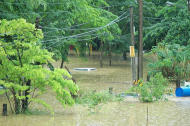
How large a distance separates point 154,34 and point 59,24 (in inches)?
414

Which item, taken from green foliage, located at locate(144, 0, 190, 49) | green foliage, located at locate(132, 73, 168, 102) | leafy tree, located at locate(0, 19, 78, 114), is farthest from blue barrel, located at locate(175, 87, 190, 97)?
leafy tree, located at locate(0, 19, 78, 114)

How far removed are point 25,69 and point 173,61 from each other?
16056mm

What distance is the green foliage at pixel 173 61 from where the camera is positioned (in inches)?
1286

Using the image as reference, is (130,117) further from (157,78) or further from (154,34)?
(154,34)

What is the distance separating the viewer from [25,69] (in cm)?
1981

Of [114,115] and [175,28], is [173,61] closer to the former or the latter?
[175,28]

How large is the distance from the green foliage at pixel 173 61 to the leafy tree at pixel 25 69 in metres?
13.7

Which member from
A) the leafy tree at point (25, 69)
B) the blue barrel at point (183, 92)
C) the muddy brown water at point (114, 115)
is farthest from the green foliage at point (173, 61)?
the leafy tree at point (25, 69)

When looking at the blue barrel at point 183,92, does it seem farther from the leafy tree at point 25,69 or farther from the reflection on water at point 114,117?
the leafy tree at point 25,69

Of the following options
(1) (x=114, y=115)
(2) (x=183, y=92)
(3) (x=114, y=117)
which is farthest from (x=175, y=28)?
(3) (x=114, y=117)

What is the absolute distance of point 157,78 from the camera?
83.6ft

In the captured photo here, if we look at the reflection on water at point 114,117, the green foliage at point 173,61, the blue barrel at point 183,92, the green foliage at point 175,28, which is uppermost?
the green foliage at point 175,28

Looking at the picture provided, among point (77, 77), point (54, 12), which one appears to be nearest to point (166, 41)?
point (77, 77)

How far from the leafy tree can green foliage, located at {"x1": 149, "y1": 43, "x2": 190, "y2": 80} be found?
45.0 ft
